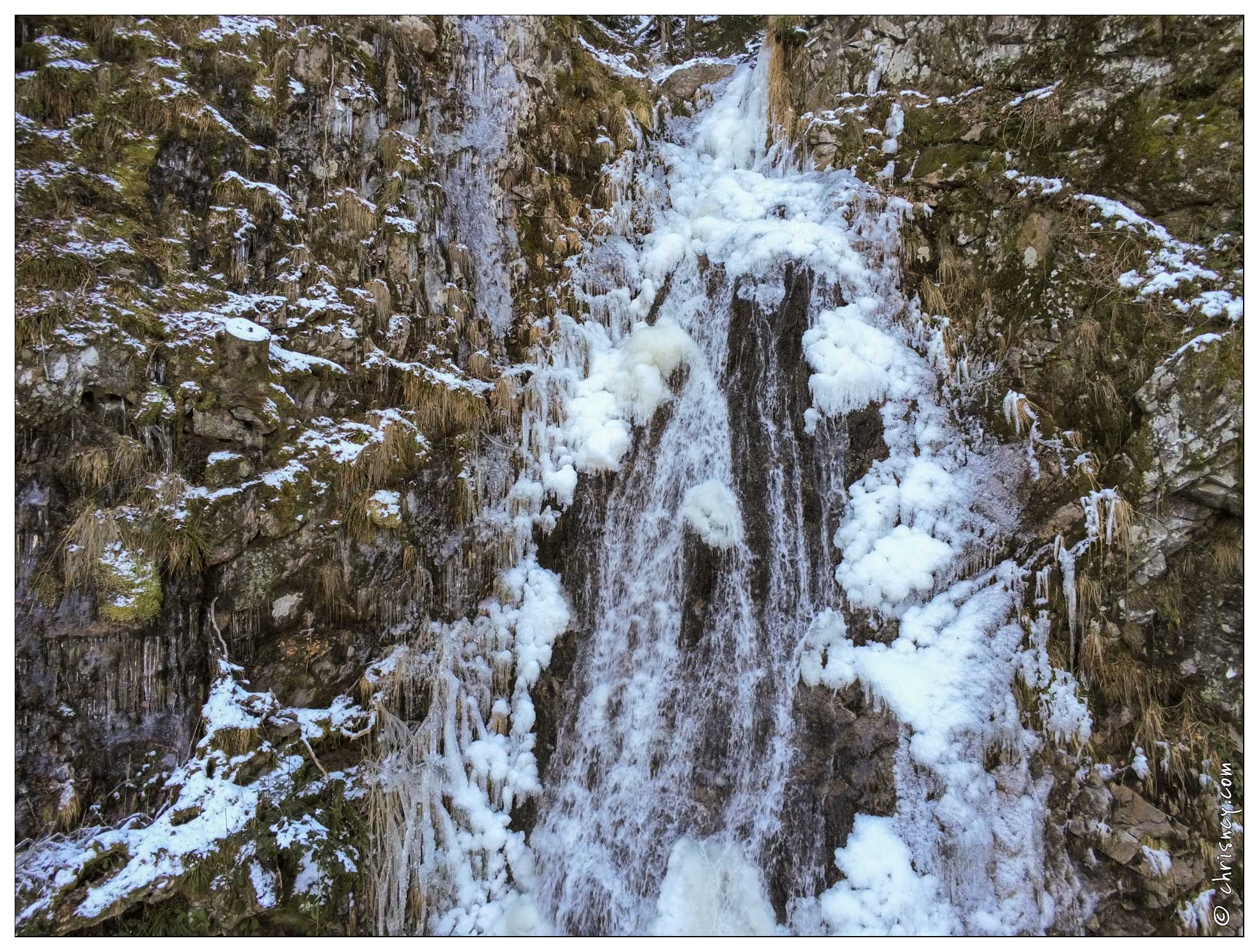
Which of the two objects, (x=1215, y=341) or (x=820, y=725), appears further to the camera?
(x=820, y=725)

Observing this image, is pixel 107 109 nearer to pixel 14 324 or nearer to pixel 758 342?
pixel 14 324

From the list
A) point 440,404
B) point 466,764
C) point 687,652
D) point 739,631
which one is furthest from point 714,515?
point 466,764

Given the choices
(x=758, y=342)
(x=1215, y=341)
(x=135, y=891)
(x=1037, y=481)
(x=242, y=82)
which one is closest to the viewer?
(x=135, y=891)

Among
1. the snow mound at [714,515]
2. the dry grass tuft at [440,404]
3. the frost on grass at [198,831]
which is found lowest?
the frost on grass at [198,831]

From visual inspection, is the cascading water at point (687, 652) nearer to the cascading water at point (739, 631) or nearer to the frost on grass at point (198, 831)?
the cascading water at point (739, 631)

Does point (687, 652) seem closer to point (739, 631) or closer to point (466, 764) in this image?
point (739, 631)

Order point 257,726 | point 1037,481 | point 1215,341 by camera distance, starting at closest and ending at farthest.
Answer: point 1215,341, point 257,726, point 1037,481

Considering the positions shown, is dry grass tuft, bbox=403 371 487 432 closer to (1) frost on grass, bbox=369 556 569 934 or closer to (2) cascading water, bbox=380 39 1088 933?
(2) cascading water, bbox=380 39 1088 933

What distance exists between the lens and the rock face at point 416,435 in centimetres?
356

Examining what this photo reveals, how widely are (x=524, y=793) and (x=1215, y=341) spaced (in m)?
5.85

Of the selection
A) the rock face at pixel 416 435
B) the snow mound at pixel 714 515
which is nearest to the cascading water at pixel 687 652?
the snow mound at pixel 714 515

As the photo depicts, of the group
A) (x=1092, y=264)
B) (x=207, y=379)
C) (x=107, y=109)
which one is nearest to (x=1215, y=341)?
(x=1092, y=264)

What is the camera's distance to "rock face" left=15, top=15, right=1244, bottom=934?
3562mm

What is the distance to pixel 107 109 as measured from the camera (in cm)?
414
